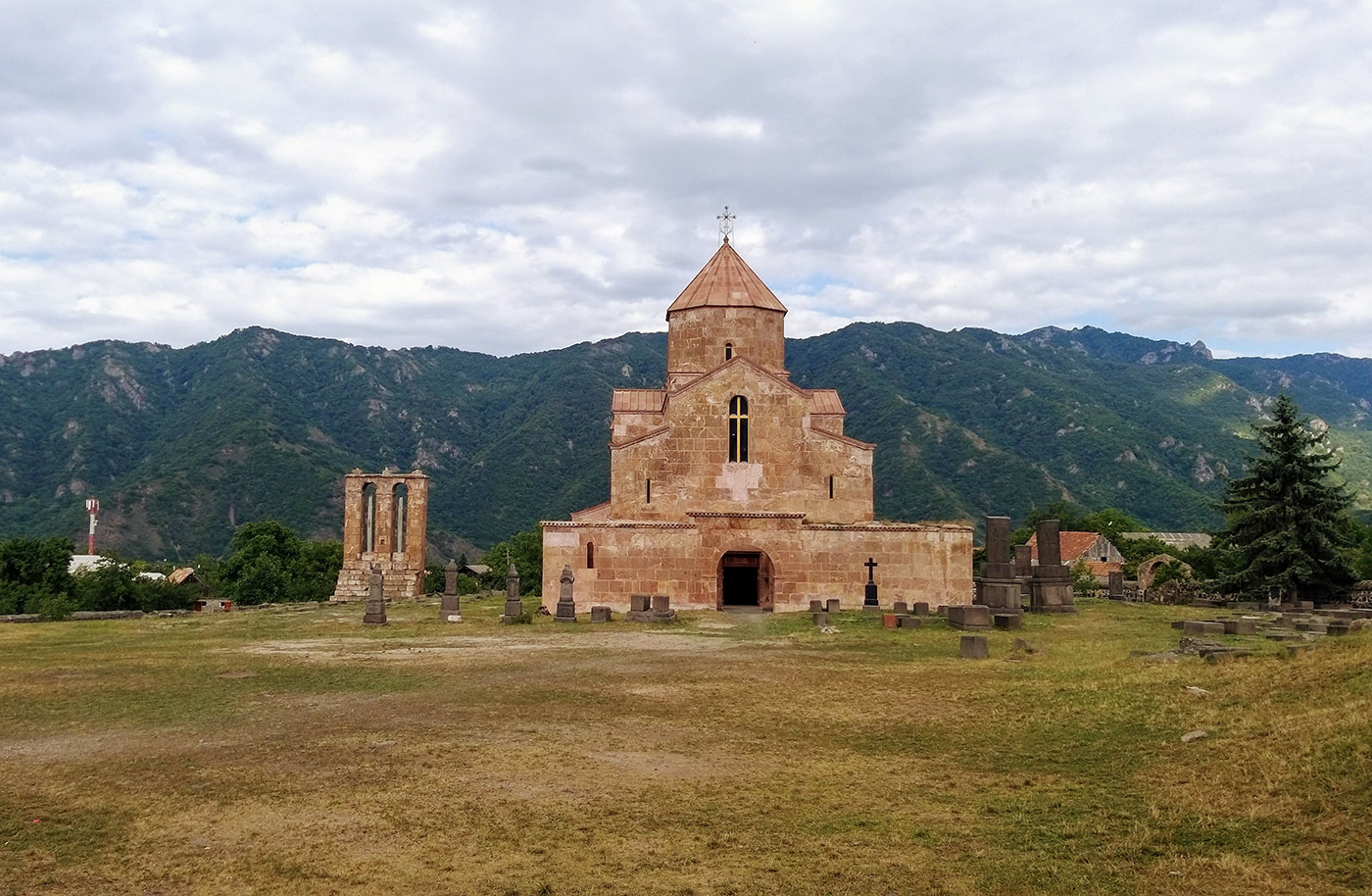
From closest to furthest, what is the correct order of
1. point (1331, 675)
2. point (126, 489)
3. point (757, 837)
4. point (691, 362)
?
point (757, 837)
point (1331, 675)
point (691, 362)
point (126, 489)

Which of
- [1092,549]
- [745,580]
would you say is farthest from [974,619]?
[1092,549]

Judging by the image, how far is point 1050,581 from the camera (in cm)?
2527

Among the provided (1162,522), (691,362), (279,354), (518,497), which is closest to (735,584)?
(691,362)

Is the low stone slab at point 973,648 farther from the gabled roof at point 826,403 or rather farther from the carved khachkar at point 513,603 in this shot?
the gabled roof at point 826,403

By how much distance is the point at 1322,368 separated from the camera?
145750mm

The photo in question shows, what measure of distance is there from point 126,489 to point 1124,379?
106011 mm

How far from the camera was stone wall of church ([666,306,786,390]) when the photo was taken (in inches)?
1209

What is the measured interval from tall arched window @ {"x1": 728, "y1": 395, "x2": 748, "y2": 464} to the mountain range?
38068mm

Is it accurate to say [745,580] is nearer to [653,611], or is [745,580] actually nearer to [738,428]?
[738,428]

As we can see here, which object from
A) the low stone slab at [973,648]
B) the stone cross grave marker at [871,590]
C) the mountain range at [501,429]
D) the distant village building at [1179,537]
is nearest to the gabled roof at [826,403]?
the stone cross grave marker at [871,590]

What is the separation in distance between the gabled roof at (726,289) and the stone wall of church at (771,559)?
27.2 ft

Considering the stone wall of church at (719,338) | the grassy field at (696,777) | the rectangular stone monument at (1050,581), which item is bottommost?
the grassy field at (696,777)

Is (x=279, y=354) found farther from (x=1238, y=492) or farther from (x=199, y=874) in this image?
(x=199, y=874)

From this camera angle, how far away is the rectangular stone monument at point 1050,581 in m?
25.1
